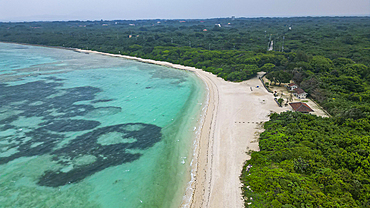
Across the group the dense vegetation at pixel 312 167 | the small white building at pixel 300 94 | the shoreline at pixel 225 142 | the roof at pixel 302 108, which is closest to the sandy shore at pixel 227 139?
the shoreline at pixel 225 142

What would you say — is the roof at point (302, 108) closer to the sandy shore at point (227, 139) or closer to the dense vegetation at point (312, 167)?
the sandy shore at point (227, 139)

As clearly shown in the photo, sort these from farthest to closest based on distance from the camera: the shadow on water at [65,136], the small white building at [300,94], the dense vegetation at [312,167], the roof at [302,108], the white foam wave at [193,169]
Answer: the small white building at [300,94]
the roof at [302,108]
the shadow on water at [65,136]
the white foam wave at [193,169]
the dense vegetation at [312,167]

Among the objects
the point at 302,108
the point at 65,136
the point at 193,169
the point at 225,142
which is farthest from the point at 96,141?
the point at 302,108

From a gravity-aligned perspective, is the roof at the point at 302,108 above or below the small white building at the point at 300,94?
below

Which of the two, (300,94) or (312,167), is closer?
(312,167)

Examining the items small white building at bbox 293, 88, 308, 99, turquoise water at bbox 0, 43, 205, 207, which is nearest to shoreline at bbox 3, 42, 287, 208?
turquoise water at bbox 0, 43, 205, 207

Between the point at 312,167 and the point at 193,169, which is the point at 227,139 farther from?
the point at 312,167
